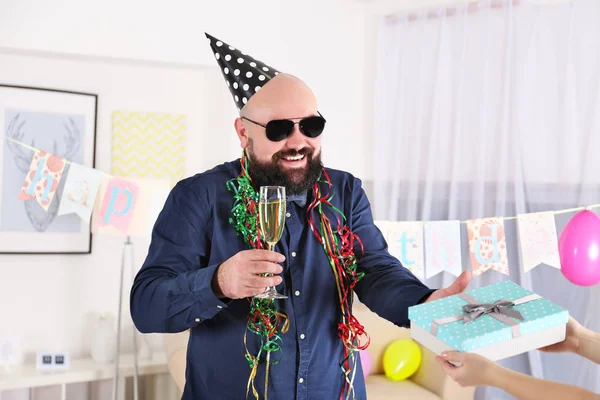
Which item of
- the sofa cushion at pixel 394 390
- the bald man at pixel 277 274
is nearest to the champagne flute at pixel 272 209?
the bald man at pixel 277 274

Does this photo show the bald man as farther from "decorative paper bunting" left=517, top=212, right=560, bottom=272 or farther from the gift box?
"decorative paper bunting" left=517, top=212, right=560, bottom=272

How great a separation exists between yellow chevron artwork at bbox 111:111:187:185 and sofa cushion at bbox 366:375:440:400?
174 centimetres

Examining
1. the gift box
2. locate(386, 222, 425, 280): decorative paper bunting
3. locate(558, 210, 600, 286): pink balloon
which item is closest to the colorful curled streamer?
the gift box

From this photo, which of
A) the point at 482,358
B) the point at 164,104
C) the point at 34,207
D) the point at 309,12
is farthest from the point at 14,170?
the point at 482,358

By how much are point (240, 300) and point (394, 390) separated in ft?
6.71

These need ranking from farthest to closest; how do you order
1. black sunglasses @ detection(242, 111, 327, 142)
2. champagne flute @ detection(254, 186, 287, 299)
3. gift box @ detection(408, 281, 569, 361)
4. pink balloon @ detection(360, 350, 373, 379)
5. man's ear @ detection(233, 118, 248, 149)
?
pink balloon @ detection(360, 350, 373, 379) → man's ear @ detection(233, 118, 248, 149) → black sunglasses @ detection(242, 111, 327, 142) → champagne flute @ detection(254, 186, 287, 299) → gift box @ detection(408, 281, 569, 361)

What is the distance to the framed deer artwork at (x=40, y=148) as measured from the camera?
3.55m

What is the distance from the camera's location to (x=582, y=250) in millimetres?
2912

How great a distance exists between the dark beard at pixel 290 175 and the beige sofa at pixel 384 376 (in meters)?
1.66

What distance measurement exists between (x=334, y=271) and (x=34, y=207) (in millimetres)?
2408

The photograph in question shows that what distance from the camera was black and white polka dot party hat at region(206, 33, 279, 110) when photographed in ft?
6.51

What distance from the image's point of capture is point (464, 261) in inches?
153

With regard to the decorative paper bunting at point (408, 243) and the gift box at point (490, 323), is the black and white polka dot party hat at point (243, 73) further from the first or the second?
the decorative paper bunting at point (408, 243)

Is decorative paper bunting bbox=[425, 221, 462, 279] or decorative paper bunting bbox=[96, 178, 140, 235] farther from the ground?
decorative paper bunting bbox=[96, 178, 140, 235]
